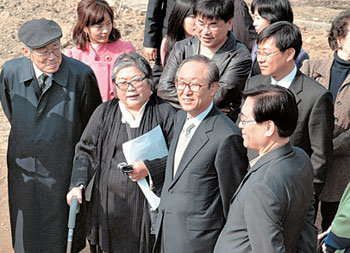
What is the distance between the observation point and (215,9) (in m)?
4.46

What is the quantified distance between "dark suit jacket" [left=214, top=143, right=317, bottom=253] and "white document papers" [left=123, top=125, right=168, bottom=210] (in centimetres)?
105

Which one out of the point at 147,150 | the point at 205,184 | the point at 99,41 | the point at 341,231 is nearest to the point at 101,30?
the point at 99,41

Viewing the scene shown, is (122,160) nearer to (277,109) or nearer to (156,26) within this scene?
(277,109)

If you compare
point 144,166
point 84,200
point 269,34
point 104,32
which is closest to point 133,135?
point 144,166

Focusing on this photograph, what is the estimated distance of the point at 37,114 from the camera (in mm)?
4594

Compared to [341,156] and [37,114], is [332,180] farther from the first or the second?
[37,114]

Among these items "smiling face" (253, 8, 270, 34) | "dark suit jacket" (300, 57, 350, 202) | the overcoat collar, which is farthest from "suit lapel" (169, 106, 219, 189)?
"smiling face" (253, 8, 270, 34)

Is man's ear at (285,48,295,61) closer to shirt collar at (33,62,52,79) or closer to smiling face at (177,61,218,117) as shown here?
smiling face at (177,61,218,117)

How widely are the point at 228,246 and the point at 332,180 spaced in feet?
6.25

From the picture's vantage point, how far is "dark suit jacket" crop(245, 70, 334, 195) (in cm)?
395

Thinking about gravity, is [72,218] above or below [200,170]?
below

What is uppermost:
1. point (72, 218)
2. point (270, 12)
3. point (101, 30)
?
point (270, 12)

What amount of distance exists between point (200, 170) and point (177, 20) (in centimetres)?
221

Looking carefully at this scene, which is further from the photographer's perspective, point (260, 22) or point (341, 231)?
point (260, 22)
